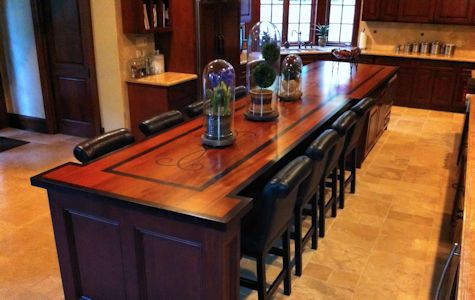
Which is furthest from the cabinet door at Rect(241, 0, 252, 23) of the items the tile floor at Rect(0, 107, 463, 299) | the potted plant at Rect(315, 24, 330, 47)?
the tile floor at Rect(0, 107, 463, 299)

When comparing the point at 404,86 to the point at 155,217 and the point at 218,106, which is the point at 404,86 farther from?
the point at 155,217

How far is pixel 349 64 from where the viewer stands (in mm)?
6027

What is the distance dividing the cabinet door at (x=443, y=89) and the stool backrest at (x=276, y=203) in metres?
5.52

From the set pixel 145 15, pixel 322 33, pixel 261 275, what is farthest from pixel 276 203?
pixel 322 33

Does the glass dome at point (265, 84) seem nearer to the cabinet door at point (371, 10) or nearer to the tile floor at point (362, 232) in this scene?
the tile floor at point (362, 232)

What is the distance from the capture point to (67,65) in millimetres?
5504

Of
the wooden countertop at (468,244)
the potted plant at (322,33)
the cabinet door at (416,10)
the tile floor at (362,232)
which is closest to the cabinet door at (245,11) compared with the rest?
the potted plant at (322,33)

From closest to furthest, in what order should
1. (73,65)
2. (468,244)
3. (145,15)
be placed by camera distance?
(468,244) → (145,15) → (73,65)

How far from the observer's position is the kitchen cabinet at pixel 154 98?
16.6 ft

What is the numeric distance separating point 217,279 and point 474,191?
1.31 metres

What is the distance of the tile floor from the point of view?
2881mm

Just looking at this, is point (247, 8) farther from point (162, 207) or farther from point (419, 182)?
point (162, 207)

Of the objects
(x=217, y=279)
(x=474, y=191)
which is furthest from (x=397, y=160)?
(x=217, y=279)

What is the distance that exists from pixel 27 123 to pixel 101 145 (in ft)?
13.1
